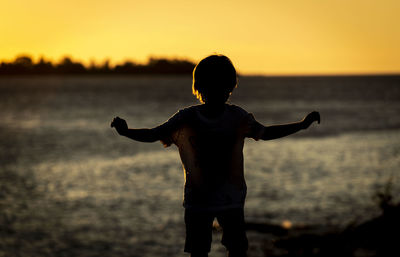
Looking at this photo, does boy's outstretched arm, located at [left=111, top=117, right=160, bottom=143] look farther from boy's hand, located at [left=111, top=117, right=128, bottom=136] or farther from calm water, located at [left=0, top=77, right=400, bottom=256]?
calm water, located at [left=0, top=77, right=400, bottom=256]

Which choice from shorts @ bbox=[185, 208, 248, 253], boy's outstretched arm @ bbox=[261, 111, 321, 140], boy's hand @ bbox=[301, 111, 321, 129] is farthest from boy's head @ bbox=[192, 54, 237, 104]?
shorts @ bbox=[185, 208, 248, 253]

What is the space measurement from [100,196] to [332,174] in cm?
1408

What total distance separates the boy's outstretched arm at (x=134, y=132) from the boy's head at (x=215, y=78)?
45cm

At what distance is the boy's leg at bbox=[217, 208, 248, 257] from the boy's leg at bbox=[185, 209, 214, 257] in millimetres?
97

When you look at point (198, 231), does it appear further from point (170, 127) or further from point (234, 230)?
point (170, 127)

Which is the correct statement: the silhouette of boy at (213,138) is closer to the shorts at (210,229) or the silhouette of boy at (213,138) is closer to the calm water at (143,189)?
the shorts at (210,229)

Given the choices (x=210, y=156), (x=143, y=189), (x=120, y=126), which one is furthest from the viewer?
(x=143, y=189)

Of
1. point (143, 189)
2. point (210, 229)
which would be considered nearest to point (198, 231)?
point (210, 229)

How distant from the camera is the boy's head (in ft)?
12.2

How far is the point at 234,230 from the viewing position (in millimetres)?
3846

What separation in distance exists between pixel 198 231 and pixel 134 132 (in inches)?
33.2

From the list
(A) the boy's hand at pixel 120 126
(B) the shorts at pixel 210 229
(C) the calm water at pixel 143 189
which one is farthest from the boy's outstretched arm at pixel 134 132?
(C) the calm water at pixel 143 189

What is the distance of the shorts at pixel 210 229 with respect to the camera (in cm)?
377

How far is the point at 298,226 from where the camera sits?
22.0 meters
